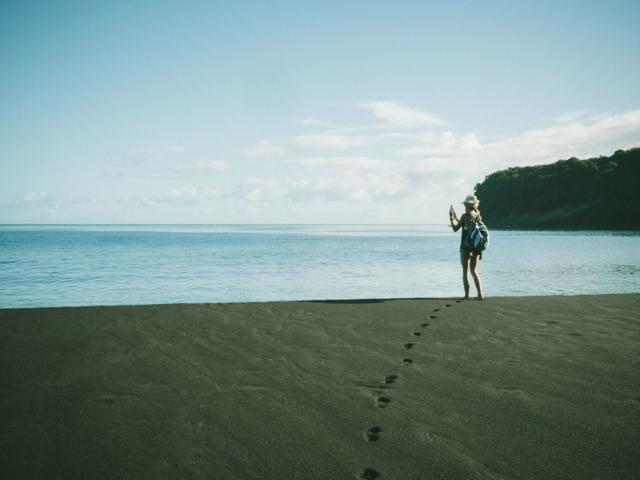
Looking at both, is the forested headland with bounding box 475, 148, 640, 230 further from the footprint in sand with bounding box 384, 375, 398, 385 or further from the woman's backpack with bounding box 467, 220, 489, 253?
the footprint in sand with bounding box 384, 375, 398, 385

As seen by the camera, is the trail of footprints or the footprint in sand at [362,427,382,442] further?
the footprint in sand at [362,427,382,442]

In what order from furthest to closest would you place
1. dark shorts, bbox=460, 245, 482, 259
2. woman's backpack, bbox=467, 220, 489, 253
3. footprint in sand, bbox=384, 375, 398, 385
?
dark shorts, bbox=460, 245, 482, 259, woman's backpack, bbox=467, 220, 489, 253, footprint in sand, bbox=384, 375, 398, 385

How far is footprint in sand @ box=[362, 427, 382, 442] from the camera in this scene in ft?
12.3

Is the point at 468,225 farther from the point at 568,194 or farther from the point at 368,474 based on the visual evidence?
the point at 568,194

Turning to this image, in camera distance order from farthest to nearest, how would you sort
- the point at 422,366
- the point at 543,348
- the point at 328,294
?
the point at 328,294
the point at 543,348
the point at 422,366

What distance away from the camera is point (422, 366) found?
222 inches

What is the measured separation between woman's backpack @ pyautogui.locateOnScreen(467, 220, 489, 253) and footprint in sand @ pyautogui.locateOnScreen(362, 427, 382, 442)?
727 cm

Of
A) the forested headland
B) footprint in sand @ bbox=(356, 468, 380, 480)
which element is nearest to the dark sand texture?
footprint in sand @ bbox=(356, 468, 380, 480)

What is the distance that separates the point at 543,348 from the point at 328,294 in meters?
9.05

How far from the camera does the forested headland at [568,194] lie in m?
92.7

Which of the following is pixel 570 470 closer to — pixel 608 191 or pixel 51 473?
pixel 51 473

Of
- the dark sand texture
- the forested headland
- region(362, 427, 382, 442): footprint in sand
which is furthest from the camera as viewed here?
the forested headland

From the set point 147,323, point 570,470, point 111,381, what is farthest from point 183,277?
point 570,470

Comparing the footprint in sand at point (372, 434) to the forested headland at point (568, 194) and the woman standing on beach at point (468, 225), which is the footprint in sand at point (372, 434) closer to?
the woman standing on beach at point (468, 225)
